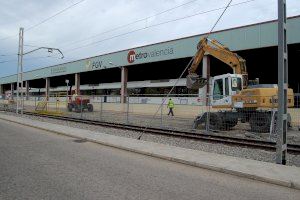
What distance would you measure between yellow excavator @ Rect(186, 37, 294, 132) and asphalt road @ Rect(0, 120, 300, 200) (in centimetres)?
805

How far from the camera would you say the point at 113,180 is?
8.59 metres

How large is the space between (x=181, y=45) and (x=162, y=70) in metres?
15.5

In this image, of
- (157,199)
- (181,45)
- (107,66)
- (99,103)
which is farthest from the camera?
(107,66)

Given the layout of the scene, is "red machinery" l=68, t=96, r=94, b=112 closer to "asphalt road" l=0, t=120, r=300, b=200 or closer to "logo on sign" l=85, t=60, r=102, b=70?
"asphalt road" l=0, t=120, r=300, b=200

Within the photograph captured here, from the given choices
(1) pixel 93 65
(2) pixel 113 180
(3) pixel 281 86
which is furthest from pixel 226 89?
(1) pixel 93 65

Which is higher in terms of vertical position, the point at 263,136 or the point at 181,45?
the point at 181,45

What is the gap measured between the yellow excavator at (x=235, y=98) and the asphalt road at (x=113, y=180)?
8047mm

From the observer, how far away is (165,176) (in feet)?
30.3

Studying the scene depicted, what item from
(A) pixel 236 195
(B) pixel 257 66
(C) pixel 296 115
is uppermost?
(B) pixel 257 66

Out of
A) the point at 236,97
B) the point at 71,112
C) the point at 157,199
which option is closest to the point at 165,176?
the point at 157,199

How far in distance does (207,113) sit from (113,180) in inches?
482

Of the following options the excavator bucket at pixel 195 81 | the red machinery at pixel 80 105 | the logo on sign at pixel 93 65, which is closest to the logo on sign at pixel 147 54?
the logo on sign at pixel 93 65

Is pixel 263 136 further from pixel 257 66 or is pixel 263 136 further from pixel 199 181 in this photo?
pixel 257 66

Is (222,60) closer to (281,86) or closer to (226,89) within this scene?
(226,89)
